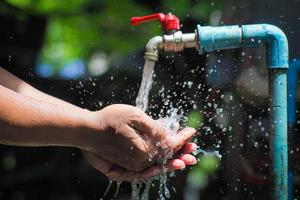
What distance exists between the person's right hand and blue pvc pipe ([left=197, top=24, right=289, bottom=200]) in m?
0.22

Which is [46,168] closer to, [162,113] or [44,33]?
[44,33]

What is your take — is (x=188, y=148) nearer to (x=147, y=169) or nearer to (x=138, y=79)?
(x=147, y=169)

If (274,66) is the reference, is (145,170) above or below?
below

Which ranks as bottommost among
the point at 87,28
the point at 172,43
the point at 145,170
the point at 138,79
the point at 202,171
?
the point at 145,170

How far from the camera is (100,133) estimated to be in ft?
4.38

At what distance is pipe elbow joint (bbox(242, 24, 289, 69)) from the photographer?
1.38 meters

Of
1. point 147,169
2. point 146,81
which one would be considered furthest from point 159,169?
point 146,81

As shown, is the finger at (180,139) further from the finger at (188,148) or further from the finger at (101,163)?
the finger at (101,163)

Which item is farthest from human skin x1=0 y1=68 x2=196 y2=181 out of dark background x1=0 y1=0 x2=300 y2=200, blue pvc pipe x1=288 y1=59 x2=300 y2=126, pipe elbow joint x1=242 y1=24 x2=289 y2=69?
blue pvc pipe x1=288 y1=59 x2=300 y2=126

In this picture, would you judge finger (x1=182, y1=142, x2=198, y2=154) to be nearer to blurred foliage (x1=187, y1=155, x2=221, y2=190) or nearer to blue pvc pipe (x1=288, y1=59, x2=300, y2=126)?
blue pvc pipe (x1=288, y1=59, x2=300, y2=126)

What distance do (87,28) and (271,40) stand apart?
5.54 ft

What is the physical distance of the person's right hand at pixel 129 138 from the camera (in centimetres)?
134

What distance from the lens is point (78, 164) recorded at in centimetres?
301

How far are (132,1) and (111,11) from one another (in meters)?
0.13
